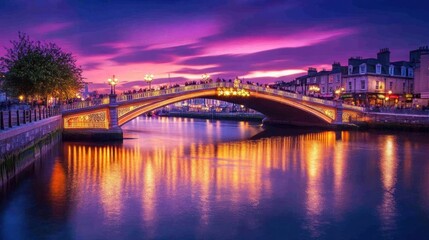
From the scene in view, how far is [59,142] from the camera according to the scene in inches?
1125

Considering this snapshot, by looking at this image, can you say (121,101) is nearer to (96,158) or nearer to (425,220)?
(96,158)

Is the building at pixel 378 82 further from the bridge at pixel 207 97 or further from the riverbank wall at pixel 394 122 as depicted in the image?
the bridge at pixel 207 97

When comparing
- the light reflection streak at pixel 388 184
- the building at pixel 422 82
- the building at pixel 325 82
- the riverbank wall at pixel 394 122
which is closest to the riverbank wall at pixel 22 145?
the light reflection streak at pixel 388 184

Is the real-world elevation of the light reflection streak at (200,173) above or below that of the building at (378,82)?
below

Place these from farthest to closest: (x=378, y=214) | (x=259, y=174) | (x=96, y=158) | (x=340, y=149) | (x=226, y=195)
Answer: (x=340, y=149), (x=96, y=158), (x=259, y=174), (x=226, y=195), (x=378, y=214)

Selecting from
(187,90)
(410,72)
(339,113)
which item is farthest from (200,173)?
(410,72)

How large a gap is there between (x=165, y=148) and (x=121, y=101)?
238 inches

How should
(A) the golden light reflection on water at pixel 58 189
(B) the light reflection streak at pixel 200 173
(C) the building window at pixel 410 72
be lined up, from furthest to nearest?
1. (C) the building window at pixel 410 72
2. (B) the light reflection streak at pixel 200 173
3. (A) the golden light reflection on water at pixel 58 189

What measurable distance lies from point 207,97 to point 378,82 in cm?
2523

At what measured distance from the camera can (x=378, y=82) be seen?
54.4m

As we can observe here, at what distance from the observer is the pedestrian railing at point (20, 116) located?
15.0 meters

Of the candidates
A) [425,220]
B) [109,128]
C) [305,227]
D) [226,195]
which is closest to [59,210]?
[226,195]

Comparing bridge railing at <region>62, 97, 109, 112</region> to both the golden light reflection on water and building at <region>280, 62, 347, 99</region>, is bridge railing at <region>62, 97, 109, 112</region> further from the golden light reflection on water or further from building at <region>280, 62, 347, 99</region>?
building at <region>280, 62, 347, 99</region>

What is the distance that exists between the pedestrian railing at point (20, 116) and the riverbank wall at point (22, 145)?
31 centimetres
